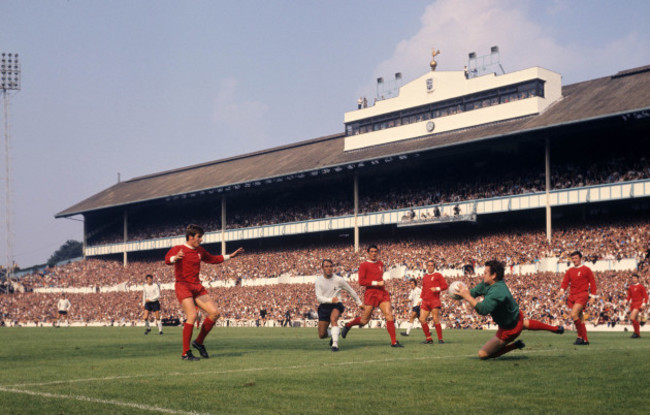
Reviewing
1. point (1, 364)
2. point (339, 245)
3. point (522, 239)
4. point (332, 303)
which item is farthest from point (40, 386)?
point (339, 245)

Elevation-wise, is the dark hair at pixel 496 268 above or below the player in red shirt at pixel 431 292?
above

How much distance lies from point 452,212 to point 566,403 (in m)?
41.2

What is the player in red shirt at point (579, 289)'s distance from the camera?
16.6 m

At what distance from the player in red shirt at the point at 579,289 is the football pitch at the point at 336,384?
2898 mm

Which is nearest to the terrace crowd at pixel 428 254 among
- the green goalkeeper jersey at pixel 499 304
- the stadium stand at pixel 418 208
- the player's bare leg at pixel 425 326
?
the stadium stand at pixel 418 208

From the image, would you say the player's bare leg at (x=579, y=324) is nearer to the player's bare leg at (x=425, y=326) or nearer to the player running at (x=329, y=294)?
the player's bare leg at (x=425, y=326)

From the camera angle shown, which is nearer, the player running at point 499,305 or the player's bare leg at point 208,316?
the player running at point 499,305

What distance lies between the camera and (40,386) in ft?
29.9

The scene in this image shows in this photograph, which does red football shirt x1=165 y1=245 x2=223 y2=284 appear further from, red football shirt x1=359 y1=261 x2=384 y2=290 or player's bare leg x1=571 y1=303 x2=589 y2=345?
player's bare leg x1=571 y1=303 x2=589 y2=345

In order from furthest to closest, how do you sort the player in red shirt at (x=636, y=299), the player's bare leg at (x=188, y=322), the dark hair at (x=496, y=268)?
the player in red shirt at (x=636, y=299), the player's bare leg at (x=188, y=322), the dark hair at (x=496, y=268)

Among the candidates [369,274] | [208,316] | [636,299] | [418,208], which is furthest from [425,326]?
[418,208]

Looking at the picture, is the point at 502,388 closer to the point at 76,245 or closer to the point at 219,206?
the point at 219,206

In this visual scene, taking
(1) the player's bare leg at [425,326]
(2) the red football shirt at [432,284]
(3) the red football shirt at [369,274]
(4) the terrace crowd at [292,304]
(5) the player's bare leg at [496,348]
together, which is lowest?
(4) the terrace crowd at [292,304]

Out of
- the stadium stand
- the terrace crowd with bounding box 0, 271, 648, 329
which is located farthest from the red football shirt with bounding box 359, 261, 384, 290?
the stadium stand
